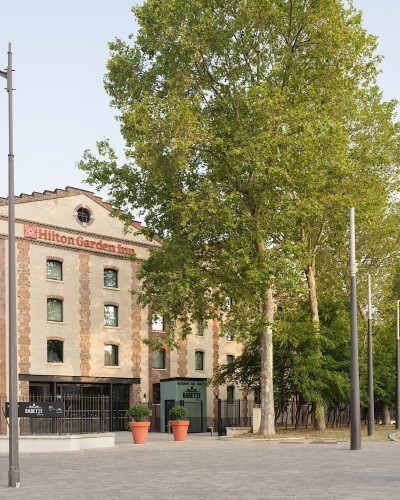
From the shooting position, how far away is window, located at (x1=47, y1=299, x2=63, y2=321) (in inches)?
1854

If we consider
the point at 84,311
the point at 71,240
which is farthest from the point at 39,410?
the point at 71,240

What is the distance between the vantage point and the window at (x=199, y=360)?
2238 inches

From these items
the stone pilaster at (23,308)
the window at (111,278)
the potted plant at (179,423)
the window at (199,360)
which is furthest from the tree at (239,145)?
the window at (199,360)

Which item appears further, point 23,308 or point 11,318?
point 23,308

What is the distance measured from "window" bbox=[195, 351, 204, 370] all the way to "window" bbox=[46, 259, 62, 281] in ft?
43.6

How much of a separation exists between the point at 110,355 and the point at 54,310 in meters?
5.17

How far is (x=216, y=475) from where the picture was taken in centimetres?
1748

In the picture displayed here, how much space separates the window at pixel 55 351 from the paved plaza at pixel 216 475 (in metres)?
20.4

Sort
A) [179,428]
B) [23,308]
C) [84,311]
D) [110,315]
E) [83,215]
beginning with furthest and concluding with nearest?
[110,315], [83,215], [84,311], [23,308], [179,428]

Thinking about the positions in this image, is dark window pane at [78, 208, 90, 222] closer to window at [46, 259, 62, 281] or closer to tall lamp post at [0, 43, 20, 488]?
window at [46, 259, 62, 281]

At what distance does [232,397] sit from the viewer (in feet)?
192

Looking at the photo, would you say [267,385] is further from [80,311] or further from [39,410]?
[80,311]

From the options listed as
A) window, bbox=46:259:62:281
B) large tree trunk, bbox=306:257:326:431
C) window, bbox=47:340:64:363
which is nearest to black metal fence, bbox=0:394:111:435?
window, bbox=47:340:64:363

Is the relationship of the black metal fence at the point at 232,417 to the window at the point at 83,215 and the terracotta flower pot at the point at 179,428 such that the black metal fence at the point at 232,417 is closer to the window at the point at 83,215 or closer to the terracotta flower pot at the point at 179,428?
the terracotta flower pot at the point at 179,428
